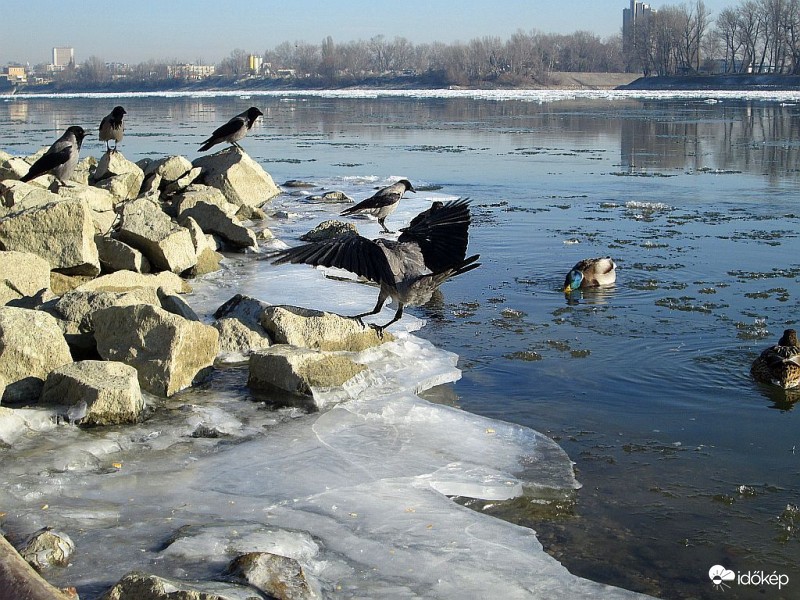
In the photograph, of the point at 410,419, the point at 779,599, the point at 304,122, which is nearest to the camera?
the point at 779,599

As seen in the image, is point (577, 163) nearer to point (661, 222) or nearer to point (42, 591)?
point (661, 222)

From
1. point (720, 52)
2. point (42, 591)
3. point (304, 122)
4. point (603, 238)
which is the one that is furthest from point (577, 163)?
point (720, 52)

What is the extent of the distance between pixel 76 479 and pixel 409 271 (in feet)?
9.39

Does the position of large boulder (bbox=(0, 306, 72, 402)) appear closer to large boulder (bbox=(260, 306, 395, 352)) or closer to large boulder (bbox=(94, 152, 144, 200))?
large boulder (bbox=(260, 306, 395, 352))

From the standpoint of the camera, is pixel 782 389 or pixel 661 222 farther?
pixel 661 222

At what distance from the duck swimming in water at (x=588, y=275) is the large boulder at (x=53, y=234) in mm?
4194

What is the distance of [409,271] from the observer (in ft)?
21.1

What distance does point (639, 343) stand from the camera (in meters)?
6.65

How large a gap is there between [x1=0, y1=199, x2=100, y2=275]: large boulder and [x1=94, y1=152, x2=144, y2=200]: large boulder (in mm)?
4807

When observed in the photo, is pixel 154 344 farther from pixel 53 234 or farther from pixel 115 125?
pixel 115 125

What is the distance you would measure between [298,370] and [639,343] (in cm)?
259

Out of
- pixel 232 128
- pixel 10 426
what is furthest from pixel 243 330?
pixel 232 128

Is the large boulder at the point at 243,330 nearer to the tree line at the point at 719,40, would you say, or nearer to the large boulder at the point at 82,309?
the large boulder at the point at 82,309

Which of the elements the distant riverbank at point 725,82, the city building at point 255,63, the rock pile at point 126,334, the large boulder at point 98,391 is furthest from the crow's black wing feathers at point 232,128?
the city building at point 255,63
